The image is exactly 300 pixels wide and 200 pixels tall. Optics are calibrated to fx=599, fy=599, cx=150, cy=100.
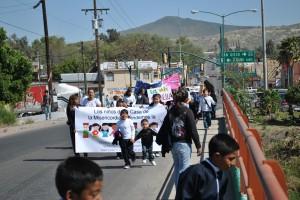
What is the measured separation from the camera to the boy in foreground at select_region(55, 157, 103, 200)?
2.90 meters

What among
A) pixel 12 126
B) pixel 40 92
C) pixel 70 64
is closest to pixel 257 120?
pixel 12 126

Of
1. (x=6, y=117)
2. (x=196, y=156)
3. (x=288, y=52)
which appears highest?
(x=288, y=52)

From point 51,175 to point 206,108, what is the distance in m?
8.66

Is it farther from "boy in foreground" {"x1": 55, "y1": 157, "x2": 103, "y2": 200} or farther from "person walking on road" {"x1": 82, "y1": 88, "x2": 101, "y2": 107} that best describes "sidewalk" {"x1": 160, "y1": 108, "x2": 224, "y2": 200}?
"boy in foreground" {"x1": 55, "y1": 157, "x2": 103, "y2": 200}

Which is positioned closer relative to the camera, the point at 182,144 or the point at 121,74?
the point at 182,144

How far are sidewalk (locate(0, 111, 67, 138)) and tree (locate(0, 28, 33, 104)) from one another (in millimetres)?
2967

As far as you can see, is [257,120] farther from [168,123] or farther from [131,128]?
[168,123]

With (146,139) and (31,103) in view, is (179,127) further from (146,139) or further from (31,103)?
(31,103)

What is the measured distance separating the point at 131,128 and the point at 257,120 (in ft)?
65.5

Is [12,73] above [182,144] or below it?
above

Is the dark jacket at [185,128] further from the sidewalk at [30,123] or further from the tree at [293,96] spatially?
the tree at [293,96]

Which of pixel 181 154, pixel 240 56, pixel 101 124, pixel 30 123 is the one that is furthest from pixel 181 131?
pixel 240 56

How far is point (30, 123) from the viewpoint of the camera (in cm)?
3397

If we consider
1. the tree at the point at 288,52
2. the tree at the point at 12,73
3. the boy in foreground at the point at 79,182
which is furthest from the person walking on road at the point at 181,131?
the tree at the point at 288,52
